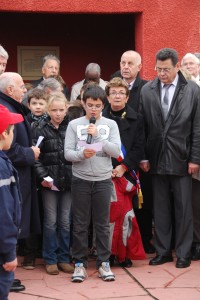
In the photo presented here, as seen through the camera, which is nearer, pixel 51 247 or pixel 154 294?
pixel 154 294

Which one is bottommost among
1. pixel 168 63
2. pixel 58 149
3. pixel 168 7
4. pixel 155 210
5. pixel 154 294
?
pixel 154 294

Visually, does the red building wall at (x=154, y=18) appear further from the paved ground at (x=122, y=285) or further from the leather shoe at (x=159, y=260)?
the paved ground at (x=122, y=285)

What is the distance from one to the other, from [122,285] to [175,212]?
1184 millimetres

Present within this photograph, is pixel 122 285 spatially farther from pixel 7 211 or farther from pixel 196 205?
pixel 7 211

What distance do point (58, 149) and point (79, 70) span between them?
4286 mm

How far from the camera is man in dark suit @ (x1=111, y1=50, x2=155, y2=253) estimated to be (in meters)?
7.71

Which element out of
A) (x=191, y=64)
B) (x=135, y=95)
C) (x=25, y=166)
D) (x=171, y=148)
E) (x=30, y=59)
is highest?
(x=30, y=59)

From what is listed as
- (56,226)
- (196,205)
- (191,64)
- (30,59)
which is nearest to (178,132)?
(196,205)

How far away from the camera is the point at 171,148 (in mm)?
7172

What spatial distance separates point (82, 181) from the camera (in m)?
6.68

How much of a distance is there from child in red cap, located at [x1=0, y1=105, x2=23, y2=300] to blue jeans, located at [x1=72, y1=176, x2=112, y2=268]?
1.96m

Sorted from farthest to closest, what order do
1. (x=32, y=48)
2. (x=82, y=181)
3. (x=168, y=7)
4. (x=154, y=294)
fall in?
(x=32, y=48) < (x=168, y=7) < (x=82, y=181) < (x=154, y=294)

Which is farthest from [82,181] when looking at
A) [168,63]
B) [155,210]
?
[168,63]

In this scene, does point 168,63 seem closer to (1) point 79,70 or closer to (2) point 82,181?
(2) point 82,181
